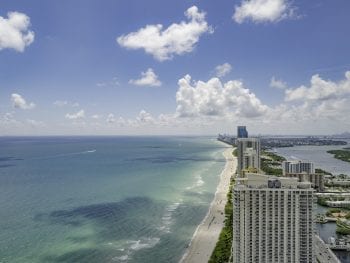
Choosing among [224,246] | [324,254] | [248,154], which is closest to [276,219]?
[224,246]

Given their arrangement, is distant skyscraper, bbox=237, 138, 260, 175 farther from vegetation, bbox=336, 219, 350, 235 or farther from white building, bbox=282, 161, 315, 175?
vegetation, bbox=336, 219, 350, 235

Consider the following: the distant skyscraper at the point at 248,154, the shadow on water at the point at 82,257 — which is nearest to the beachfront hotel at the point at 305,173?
the distant skyscraper at the point at 248,154

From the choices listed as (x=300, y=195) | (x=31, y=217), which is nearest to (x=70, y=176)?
(x=31, y=217)

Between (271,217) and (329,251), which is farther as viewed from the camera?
(329,251)

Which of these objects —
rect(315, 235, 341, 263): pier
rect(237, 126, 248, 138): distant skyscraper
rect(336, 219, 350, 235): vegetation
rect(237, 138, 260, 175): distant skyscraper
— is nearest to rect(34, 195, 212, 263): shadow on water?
rect(315, 235, 341, 263): pier

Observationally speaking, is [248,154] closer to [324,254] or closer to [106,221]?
[106,221]

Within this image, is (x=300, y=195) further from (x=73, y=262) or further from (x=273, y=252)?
(x=73, y=262)
